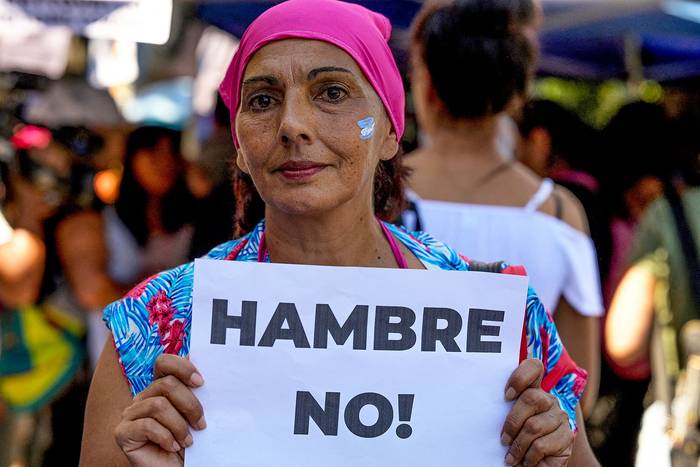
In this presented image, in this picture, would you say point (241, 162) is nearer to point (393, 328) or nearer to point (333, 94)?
point (333, 94)

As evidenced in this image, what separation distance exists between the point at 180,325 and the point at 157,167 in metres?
4.19

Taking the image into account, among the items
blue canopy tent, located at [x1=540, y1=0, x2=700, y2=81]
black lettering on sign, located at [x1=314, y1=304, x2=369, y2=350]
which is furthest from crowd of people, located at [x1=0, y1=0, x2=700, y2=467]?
blue canopy tent, located at [x1=540, y1=0, x2=700, y2=81]

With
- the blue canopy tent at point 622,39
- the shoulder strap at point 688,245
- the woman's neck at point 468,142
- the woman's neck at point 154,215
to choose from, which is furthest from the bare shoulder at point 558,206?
the blue canopy tent at point 622,39

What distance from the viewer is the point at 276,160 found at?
2.16 m

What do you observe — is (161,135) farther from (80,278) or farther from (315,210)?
(315,210)

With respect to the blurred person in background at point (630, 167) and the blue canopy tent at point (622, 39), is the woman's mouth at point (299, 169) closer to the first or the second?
the blurred person in background at point (630, 167)

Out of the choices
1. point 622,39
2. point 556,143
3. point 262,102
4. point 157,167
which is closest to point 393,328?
point 262,102

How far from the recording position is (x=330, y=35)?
2.20 m

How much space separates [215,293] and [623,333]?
2.55 metres

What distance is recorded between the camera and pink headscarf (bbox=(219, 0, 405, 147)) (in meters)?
2.19

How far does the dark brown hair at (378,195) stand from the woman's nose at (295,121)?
1.49 ft

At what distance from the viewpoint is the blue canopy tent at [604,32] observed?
7.11m

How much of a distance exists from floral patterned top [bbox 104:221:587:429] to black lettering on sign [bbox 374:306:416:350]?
0.29 metres

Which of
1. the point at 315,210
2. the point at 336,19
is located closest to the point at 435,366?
the point at 315,210
